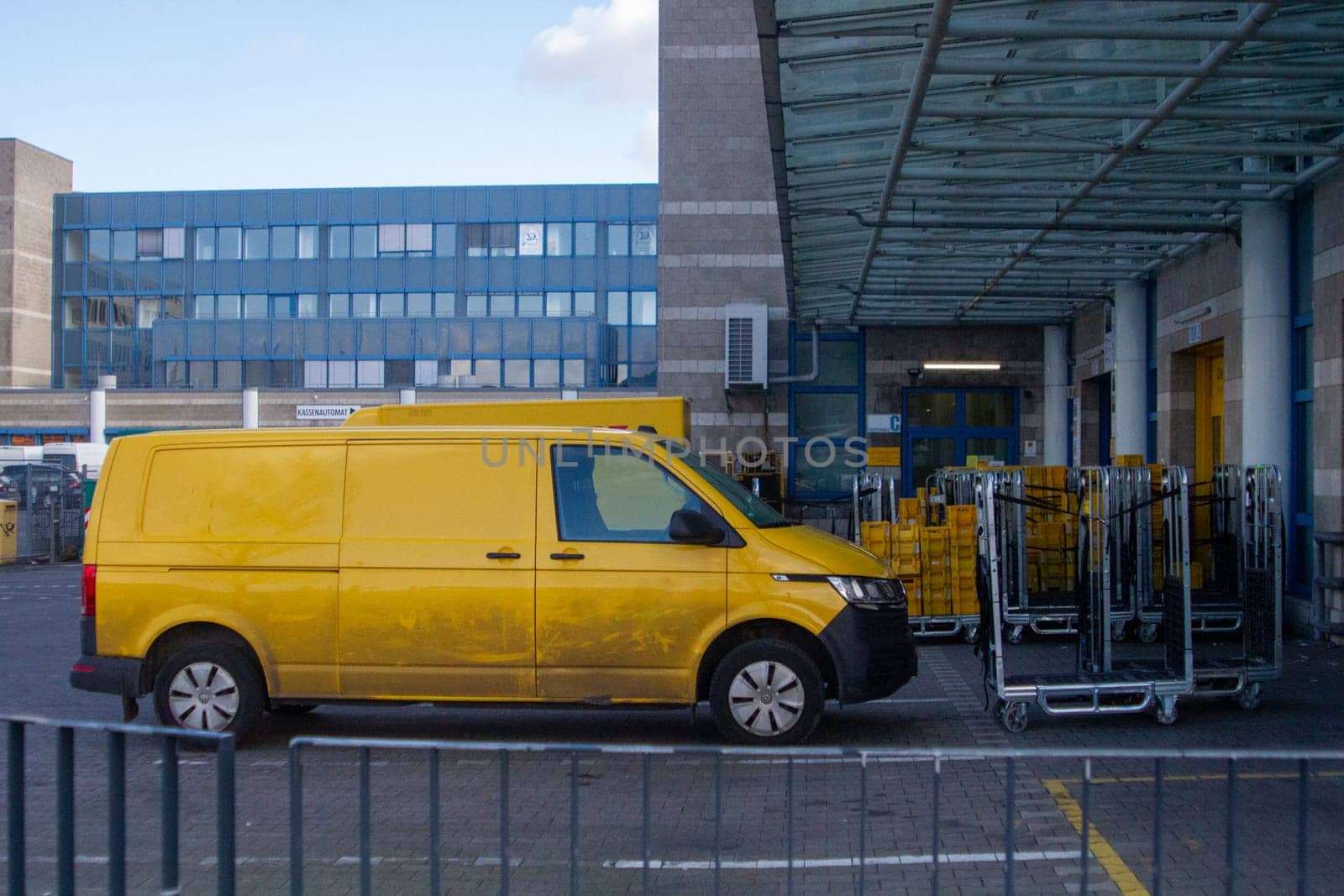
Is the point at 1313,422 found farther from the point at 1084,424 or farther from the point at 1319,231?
the point at 1084,424

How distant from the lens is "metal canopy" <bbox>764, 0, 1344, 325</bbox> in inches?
307

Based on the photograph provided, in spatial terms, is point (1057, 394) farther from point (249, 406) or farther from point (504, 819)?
point (249, 406)

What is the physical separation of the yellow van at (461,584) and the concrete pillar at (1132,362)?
1012cm

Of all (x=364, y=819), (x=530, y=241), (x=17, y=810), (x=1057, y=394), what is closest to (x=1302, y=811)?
(x=364, y=819)

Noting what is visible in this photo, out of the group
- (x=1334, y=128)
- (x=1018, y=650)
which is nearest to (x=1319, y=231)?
(x=1334, y=128)

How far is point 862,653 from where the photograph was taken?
7809mm

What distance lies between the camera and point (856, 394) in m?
22.2

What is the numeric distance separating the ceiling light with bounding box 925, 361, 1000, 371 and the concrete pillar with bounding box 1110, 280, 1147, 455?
176 inches

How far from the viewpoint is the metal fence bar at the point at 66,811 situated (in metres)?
3.60

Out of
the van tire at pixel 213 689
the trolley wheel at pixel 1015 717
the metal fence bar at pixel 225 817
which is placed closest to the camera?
the metal fence bar at pixel 225 817

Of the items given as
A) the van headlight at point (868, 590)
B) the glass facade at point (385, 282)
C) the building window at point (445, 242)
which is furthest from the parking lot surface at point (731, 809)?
the building window at point (445, 242)

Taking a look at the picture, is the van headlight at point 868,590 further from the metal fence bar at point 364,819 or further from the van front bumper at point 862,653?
the metal fence bar at point 364,819

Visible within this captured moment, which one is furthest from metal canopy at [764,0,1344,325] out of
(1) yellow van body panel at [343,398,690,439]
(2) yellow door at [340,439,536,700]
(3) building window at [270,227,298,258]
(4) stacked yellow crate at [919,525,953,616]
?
(3) building window at [270,227,298,258]

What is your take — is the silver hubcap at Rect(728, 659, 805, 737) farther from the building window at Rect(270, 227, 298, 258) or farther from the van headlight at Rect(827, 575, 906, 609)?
the building window at Rect(270, 227, 298, 258)
